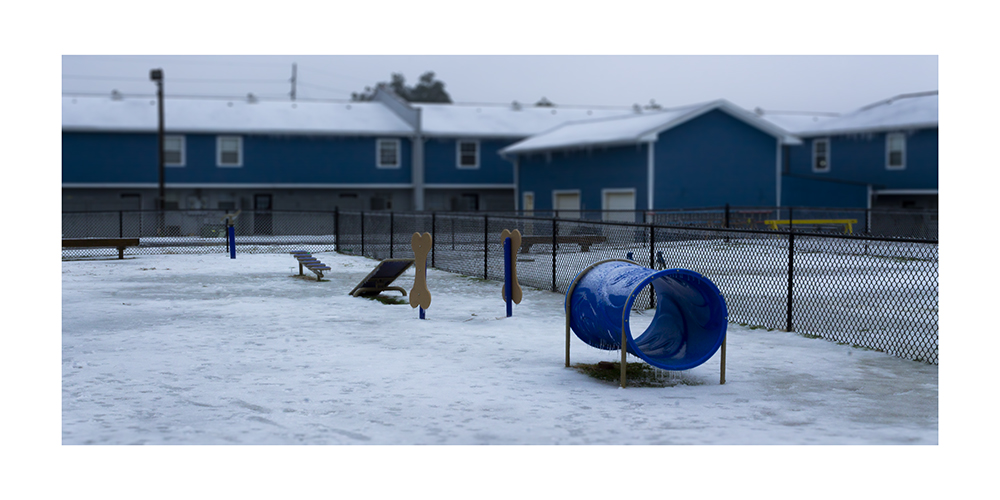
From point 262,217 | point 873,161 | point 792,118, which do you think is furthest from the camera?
point 792,118

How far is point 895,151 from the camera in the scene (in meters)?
39.2

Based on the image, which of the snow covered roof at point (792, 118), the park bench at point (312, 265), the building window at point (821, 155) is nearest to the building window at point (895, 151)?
the building window at point (821, 155)

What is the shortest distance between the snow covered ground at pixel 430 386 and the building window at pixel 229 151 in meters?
30.4

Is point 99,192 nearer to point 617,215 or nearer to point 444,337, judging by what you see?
point 617,215

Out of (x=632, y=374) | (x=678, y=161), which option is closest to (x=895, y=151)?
(x=678, y=161)

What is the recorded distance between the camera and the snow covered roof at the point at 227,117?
136 feet

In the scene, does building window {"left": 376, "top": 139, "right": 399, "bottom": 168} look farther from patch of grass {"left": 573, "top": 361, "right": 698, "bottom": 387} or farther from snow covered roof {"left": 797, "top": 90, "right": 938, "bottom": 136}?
patch of grass {"left": 573, "top": 361, "right": 698, "bottom": 387}

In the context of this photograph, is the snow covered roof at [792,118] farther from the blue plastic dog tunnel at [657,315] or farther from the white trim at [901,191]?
the blue plastic dog tunnel at [657,315]

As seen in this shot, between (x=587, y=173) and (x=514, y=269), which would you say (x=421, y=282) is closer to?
(x=514, y=269)

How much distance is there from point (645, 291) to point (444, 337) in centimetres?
373

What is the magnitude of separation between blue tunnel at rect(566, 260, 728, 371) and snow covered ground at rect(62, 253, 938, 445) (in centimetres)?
32

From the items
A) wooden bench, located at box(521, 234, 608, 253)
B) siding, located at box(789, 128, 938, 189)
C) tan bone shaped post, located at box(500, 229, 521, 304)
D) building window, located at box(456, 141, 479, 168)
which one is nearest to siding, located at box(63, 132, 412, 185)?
building window, located at box(456, 141, 479, 168)

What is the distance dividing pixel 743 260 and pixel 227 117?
33.5 metres

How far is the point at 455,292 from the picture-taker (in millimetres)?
15258
